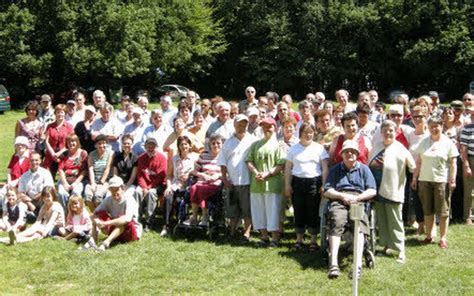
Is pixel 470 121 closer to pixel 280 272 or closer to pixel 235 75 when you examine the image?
pixel 280 272

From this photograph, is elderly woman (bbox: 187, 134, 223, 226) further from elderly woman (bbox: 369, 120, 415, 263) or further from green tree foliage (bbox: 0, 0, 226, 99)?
→ green tree foliage (bbox: 0, 0, 226, 99)

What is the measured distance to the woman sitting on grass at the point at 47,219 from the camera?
7.72 metres

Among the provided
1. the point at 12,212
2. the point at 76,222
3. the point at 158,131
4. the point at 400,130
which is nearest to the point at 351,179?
the point at 400,130

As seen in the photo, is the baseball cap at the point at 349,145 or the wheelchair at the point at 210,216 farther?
the wheelchair at the point at 210,216

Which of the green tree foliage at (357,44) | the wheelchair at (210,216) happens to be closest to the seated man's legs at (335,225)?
the wheelchair at (210,216)

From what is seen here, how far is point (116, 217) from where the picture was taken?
7.48m

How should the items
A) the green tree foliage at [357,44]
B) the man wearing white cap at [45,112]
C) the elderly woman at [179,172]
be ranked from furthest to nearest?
the green tree foliage at [357,44] → the man wearing white cap at [45,112] → the elderly woman at [179,172]

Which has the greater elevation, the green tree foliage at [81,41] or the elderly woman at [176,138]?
the green tree foliage at [81,41]

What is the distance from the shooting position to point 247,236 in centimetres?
757

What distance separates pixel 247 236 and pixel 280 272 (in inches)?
52.6

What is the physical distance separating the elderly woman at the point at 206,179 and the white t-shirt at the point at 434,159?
102 inches

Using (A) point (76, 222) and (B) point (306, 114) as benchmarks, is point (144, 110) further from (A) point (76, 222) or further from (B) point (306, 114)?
(B) point (306, 114)

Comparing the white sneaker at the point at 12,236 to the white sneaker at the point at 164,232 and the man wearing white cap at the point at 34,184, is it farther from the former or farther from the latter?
the white sneaker at the point at 164,232

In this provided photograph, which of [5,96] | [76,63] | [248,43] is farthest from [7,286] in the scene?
[248,43]
